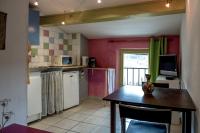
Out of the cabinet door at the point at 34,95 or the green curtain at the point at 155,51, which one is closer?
the cabinet door at the point at 34,95

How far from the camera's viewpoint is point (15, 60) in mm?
1877

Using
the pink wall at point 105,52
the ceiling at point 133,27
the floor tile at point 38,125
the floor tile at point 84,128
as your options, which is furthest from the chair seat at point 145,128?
the pink wall at point 105,52

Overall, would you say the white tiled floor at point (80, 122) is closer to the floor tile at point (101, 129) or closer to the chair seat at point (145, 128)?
the floor tile at point (101, 129)

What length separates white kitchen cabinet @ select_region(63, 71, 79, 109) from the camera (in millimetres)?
4301

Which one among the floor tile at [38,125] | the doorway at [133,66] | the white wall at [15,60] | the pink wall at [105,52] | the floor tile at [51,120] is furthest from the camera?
the doorway at [133,66]

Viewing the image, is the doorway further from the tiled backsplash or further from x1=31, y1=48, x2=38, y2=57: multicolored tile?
x1=31, y1=48, x2=38, y2=57: multicolored tile

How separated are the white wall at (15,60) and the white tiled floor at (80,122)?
54.0 inches

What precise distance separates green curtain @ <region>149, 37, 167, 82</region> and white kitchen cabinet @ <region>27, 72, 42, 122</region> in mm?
2624

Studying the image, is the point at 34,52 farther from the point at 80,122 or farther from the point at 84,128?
the point at 84,128

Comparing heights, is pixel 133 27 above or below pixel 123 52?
above

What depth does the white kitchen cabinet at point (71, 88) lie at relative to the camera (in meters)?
4.30

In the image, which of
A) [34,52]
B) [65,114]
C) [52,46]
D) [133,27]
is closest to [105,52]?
[133,27]

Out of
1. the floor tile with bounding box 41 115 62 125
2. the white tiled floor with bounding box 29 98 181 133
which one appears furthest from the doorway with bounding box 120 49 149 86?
the floor tile with bounding box 41 115 62 125

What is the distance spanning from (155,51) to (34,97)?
115 inches
